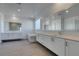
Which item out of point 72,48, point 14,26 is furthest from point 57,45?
point 14,26

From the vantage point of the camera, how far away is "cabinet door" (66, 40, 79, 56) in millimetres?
1882

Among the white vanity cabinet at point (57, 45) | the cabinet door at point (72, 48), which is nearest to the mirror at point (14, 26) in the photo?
A: the white vanity cabinet at point (57, 45)

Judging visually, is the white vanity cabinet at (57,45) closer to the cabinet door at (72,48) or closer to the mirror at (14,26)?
the cabinet door at (72,48)

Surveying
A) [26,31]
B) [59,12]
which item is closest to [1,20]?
[26,31]

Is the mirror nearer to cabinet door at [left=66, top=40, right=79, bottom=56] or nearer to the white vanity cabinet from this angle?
the white vanity cabinet

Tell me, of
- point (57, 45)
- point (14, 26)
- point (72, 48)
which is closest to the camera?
point (72, 48)

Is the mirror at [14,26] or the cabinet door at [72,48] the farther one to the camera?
the mirror at [14,26]

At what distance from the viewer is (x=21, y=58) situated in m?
1.27

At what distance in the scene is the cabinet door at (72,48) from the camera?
1.88m

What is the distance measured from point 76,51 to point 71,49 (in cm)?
15

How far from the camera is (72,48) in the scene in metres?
2.01

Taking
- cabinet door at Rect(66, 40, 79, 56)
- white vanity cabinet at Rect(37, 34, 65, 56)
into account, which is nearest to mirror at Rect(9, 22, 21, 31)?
white vanity cabinet at Rect(37, 34, 65, 56)

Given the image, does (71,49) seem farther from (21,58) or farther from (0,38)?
(0,38)

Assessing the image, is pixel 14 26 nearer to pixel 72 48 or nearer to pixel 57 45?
pixel 57 45
